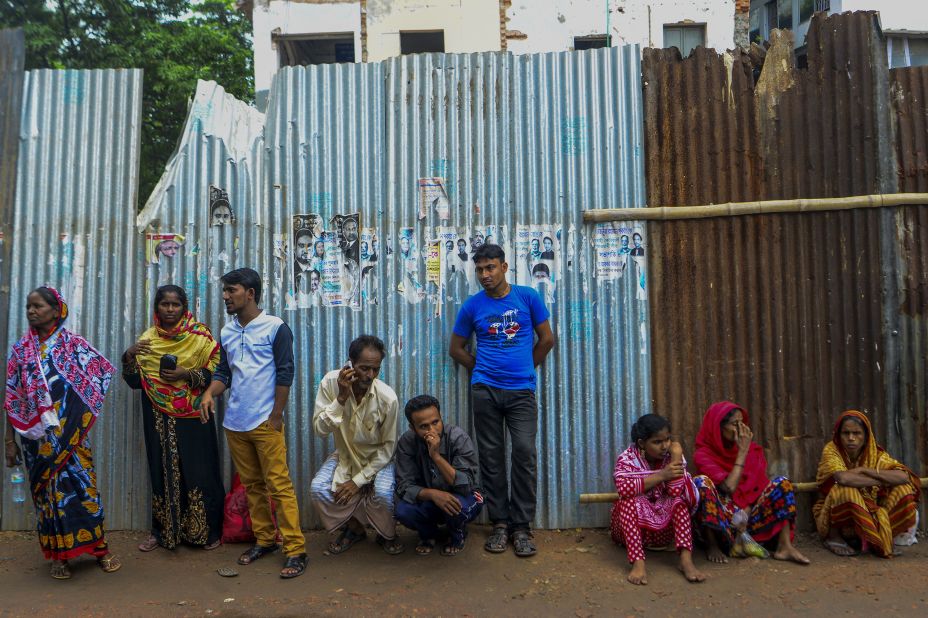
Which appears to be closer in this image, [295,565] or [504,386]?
[295,565]

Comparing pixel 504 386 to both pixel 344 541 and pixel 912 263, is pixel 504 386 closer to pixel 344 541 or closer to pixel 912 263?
pixel 344 541

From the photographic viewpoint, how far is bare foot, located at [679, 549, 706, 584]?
3.78 m

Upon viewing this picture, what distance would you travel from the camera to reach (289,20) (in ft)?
46.6

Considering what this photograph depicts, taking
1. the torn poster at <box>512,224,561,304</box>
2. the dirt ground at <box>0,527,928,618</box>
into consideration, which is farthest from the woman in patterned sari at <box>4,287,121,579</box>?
the torn poster at <box>512,224,561,304</box>

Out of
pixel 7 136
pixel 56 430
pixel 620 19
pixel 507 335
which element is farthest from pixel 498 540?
pixel 620 19

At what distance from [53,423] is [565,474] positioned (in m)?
3.01

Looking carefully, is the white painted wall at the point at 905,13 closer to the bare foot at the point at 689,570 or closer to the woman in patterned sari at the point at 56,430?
the bare foot at the point at 689,570

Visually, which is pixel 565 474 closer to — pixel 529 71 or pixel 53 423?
pixel 529 71

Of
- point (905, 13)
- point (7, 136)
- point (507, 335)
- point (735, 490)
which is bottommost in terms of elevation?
point (735, 490)

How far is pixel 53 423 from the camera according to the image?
3916 mm

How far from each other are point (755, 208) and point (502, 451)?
2.21 m

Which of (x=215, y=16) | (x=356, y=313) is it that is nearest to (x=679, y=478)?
(x=356, y=313)

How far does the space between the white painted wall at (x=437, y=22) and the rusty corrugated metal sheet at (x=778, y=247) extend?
10541 millimetres

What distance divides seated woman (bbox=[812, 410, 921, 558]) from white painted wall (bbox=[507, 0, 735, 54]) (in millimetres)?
11724
